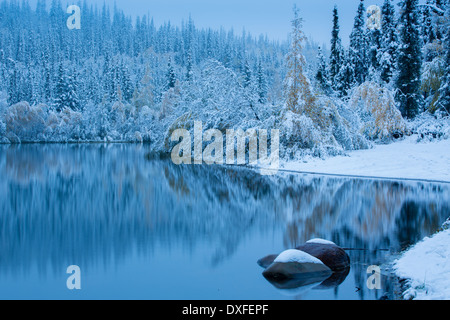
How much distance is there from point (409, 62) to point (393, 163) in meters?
11.7

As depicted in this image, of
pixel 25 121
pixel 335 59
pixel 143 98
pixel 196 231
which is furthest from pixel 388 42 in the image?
pixel 143 98

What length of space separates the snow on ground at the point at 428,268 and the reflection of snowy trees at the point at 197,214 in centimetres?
102

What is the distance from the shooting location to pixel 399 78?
29984mm

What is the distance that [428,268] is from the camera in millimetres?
6695

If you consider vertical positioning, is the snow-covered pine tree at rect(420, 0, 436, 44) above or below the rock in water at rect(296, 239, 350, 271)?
above

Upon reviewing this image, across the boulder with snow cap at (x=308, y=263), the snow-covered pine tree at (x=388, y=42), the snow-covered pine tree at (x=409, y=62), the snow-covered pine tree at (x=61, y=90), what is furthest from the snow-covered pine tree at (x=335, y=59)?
the snow-covered pine tree at (x=61, y=90)

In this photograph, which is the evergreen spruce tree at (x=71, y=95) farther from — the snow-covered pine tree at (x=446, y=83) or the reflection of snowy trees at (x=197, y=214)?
the snow-covered pine tree at (x=446, y=83)

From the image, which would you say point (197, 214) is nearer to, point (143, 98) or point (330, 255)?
point (330, 255)

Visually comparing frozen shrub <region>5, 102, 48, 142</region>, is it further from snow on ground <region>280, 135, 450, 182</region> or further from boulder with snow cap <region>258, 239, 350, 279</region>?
boulder with snow cap <region>258, 239, 350, 279</region>

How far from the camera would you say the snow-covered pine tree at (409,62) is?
97.1ft

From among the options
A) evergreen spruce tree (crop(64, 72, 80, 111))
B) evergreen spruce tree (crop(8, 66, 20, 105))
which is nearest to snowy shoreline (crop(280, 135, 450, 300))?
evergreen spruce tree (crop(64, 72, 80, 111))

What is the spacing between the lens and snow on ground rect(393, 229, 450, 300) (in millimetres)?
5789

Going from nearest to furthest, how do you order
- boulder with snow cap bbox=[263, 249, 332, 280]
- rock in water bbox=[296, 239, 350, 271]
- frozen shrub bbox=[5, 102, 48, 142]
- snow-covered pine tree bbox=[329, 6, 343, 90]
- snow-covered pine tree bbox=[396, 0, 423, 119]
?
boulder with snow cap bbox=[263, 249, 332, 280], rock in water bbox=[296, 239, 350, 271], snow-covered pine tree bbox=[396, 0, 423, 119], snow-covered pine tree bbox=[329, 6, 343, 90], frozen shrub bbox=[5, 102, 48, 142]

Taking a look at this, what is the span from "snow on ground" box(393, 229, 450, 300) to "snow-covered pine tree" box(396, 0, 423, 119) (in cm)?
Answer: 2356
